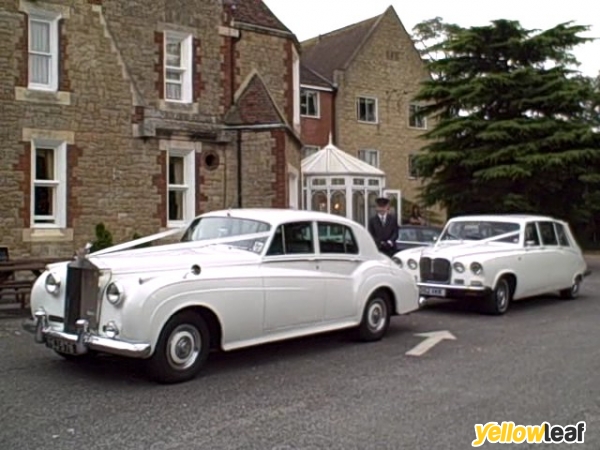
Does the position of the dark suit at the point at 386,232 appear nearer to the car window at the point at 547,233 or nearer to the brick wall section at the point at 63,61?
the car window at the point at 547,233

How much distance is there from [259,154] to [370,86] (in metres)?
18.5

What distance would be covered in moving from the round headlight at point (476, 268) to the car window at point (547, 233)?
93.0 inches

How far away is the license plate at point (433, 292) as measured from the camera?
11.0 m

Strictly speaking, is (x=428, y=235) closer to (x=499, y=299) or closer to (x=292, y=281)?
(x=499, y=299)

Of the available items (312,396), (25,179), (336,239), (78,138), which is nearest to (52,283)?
(312,396)

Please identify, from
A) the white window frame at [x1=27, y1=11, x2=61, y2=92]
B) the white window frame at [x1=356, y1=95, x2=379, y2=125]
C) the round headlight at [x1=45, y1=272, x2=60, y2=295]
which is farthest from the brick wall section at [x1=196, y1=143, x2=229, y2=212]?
the white window frame at [x1=356, y1=95, x2=379, y2=125]

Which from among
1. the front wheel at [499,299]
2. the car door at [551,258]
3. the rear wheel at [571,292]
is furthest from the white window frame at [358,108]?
the front wheel at [499,299]

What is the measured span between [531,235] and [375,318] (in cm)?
490

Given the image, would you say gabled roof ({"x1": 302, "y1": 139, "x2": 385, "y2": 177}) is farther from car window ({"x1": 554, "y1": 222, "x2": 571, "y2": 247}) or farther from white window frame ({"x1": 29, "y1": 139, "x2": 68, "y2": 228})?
car window ({"x1": 554, "y1": 222, "x2": 571, "y2": 247})

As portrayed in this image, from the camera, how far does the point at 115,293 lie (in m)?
6.24

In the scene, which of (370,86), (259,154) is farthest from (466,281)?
(370,86)

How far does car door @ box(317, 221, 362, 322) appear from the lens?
8094 millimetres

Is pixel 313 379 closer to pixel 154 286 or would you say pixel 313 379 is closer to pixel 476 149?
pixel 154 286

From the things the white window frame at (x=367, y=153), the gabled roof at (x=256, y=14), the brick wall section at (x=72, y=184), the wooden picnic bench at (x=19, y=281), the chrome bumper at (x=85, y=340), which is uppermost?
the gabled roof at (x=256, y=14)
